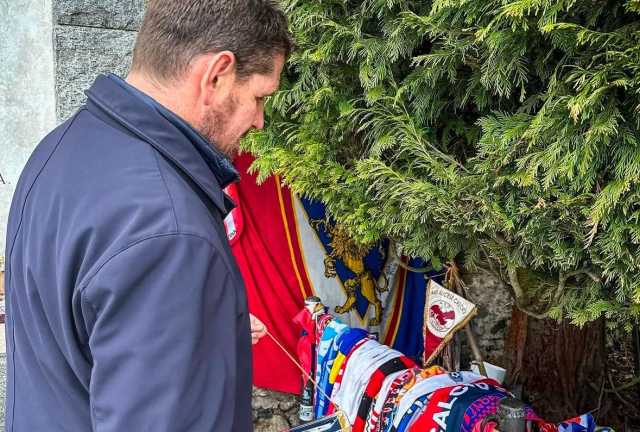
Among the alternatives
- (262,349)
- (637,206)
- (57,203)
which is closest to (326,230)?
(262,349)

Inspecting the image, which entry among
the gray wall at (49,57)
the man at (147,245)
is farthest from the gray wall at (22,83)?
the man at (147,245)

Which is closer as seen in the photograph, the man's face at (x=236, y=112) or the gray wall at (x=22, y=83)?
the man's face at (x=236, y=112)

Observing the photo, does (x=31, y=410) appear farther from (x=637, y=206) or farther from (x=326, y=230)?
(x=326, y=230)

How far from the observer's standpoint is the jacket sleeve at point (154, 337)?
1039 millimetres

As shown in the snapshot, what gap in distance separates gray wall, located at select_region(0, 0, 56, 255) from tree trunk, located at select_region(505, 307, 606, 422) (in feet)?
9.71

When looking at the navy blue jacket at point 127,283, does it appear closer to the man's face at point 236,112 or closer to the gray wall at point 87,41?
the man's face at point 236,112

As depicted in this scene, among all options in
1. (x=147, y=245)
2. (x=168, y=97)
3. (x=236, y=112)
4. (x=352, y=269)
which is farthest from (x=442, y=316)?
(x=147, y=245)

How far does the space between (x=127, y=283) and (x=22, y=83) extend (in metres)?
2.93

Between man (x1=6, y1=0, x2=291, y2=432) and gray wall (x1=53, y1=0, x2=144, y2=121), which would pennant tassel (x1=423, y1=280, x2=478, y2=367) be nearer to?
man (x1=6, y1=0, x2=291, y2=432)

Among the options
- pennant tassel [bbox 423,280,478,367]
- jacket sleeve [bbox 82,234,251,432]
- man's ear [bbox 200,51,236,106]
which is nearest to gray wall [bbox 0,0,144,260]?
pennant tassel [bbox 423,280,478,367]

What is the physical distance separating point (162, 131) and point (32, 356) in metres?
0.58

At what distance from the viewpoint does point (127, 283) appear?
1.05 meters

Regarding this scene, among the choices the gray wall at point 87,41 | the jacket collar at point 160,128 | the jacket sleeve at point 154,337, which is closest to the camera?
the jacket sleeve at point 154,337

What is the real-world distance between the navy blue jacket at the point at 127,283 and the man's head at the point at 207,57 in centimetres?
6
